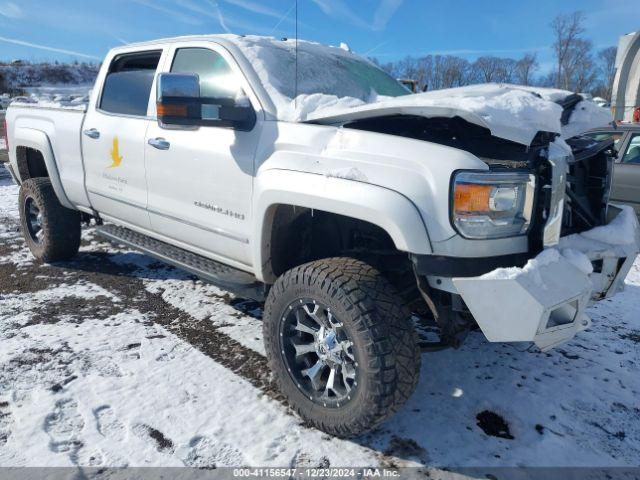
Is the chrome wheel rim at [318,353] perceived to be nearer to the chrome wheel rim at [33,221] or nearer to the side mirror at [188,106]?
the side mirror at [188,106]

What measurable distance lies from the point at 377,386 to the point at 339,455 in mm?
414

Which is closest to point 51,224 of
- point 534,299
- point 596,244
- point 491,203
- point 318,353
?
point 318,353

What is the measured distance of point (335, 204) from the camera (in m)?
2.31

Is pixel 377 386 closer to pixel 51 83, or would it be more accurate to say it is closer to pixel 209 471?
pixel 209 471

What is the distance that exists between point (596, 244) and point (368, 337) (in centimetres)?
131

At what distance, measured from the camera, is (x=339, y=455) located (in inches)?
91.4

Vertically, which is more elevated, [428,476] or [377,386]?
[377,386]

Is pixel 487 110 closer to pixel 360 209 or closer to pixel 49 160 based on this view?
pixel 360 209

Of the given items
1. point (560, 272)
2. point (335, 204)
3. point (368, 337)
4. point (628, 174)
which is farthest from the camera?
point (628, 174)

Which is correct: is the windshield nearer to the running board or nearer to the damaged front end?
the running board

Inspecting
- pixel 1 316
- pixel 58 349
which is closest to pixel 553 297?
pixel 58 349

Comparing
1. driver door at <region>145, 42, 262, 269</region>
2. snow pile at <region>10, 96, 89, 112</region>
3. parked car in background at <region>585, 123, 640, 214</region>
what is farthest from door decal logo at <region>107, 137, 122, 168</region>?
parked car in background at <region>585, 123, 640, 214</region>

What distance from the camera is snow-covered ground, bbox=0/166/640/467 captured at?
2326 mm

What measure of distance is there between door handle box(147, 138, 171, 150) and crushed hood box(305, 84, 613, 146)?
3.95ft
